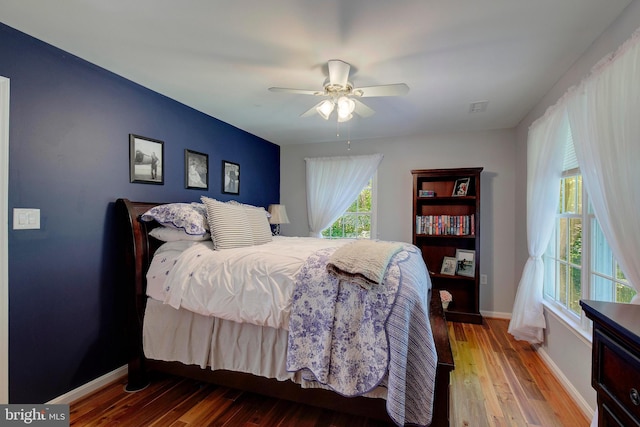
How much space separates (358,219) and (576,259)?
8.43ft

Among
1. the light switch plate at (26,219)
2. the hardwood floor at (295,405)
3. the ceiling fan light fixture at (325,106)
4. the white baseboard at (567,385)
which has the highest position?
the ceiling fan light fixture at (325,106)

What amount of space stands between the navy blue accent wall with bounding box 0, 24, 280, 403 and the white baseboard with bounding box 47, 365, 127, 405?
0.12ft

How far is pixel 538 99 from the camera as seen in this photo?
2695 millimetres

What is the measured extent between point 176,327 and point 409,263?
1.64 m

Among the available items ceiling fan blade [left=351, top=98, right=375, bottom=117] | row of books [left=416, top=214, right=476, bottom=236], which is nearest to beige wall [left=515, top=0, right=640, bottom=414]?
row of books [left=416, top=214, right=476, bottom=236]

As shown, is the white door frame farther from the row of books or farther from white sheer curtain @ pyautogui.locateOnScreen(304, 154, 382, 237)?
the row of books

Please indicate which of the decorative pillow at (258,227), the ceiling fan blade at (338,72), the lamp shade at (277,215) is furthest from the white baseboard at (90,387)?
the ceiling fan blade at (338,72)

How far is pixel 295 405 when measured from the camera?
1924 millimetres

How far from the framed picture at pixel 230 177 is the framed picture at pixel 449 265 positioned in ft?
9.26

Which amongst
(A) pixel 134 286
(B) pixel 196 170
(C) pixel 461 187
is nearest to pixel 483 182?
(C) pixel 461 187

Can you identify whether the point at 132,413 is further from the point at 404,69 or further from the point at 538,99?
the point at 538,99

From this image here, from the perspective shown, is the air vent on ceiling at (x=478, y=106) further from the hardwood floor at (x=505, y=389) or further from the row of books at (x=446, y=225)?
the hardwood floor at (x=505, y=389)

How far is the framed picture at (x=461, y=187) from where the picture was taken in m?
3.58

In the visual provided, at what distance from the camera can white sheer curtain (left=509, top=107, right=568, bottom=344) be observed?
2356 millimetres
